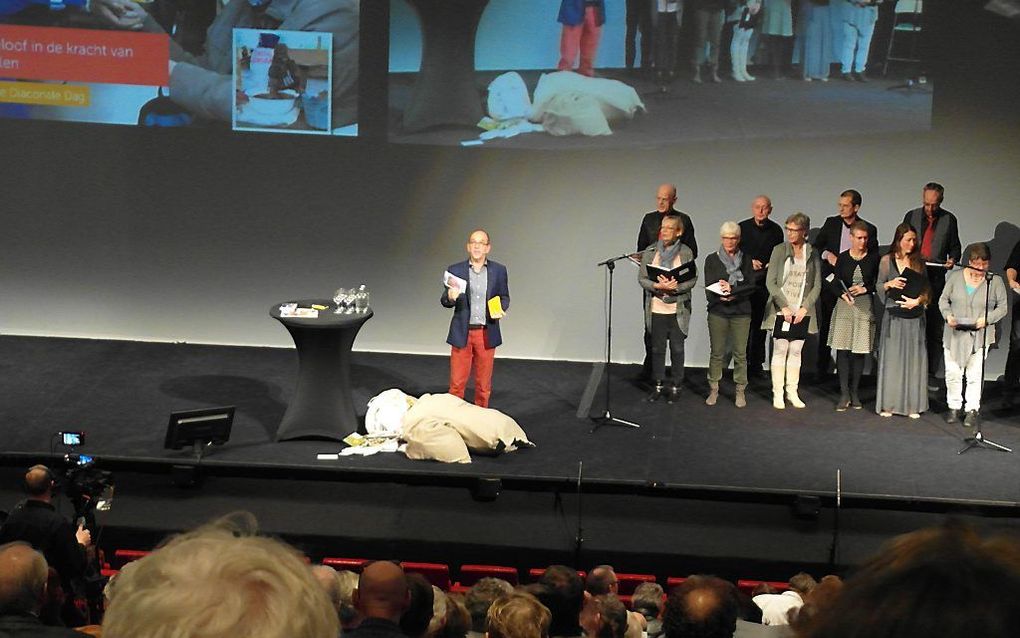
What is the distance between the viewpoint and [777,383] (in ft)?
30.0

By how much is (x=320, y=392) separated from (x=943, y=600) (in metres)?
7.25

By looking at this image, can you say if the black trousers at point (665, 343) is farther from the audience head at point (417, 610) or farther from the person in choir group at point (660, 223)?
the audience head at point (417, 610)

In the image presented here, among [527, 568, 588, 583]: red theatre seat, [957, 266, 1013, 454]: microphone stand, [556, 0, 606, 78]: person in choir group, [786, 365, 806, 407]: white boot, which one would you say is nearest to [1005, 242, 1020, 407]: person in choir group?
[957, 266, 1013, 454]: microphone stand

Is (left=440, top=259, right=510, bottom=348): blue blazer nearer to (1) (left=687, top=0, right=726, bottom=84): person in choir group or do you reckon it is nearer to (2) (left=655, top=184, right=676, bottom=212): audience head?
(2) (left=655, top=184, right=676, bottom=212): audience head

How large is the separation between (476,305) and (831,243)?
107 inches

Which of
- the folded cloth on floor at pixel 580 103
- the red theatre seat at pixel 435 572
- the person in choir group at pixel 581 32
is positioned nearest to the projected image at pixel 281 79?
the folded cloth on floor at pixel 580 103

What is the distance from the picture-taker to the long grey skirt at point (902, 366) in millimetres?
8805

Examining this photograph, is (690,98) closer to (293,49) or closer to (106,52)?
(293,49)

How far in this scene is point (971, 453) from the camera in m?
8.23

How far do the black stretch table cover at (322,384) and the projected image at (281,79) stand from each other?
2.65 metres

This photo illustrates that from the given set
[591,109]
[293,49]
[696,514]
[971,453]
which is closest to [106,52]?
[293,49]

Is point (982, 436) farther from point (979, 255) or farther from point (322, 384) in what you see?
point (322, 384)

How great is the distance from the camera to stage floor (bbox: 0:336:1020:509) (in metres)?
7.60

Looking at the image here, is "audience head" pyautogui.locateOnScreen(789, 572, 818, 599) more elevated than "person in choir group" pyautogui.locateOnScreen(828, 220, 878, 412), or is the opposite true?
"person in choir group" pyautogui.locateOnScreen(828, 220, 878, 412)
